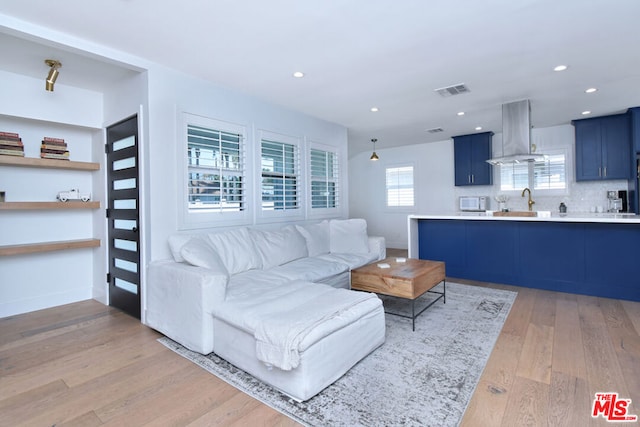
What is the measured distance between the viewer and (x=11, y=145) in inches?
125

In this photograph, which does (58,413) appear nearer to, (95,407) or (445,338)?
(95,407)

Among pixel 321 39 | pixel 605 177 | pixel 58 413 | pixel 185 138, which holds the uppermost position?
pixel 321 39

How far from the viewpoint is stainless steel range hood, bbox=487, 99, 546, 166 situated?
4320 mm

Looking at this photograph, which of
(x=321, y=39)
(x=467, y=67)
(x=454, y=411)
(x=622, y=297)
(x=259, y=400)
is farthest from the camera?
(x=622, y=297)

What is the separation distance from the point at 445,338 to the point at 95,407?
2528mm

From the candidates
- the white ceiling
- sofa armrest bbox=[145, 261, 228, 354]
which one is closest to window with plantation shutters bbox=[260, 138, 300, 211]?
the white ceiling

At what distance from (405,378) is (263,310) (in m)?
1.04

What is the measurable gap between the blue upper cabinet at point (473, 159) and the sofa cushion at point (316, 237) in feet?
12.0

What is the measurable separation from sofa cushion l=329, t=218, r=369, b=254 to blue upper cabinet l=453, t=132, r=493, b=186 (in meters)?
3.30

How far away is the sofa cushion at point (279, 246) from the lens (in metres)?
3.52

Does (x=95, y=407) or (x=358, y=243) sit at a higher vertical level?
(x=358, y=243)

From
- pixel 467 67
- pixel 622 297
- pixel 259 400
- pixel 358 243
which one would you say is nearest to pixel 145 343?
pixel 259 400

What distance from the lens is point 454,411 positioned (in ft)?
5.68

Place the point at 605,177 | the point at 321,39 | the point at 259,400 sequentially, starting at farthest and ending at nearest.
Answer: the point at 605,177
the point at 321,39
the point at 259,400
